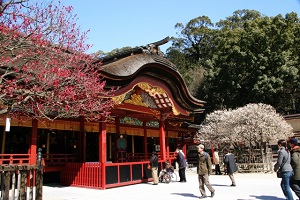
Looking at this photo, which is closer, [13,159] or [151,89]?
[13,159]

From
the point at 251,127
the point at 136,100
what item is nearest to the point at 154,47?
the point at 136,100

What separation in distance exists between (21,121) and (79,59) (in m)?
4.53

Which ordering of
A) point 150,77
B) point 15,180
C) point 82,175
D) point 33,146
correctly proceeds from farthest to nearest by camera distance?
point 150,77 < point 82,175 < point 33,146 < point 15,180

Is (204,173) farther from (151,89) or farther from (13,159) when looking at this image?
(13,159)

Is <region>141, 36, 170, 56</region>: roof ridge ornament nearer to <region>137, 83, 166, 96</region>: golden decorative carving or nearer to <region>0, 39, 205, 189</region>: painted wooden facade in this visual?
<region>0, 39, 205, 189</region>: painted wooden facade

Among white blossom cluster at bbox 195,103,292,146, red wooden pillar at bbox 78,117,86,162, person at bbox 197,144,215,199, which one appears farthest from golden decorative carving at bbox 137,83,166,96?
white blossom cluster at bbox 195,103,292,146

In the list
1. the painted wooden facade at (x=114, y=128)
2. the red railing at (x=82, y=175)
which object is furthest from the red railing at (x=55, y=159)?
the red railing at (x=82, y=175)

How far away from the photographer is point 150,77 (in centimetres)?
1495

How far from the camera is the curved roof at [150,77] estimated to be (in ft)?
42.2

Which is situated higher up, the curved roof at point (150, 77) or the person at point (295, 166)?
the curved roof at point (150, 77)

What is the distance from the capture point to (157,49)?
1748 cm

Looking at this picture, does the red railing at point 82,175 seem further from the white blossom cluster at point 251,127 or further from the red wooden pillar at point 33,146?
the white blossom cluster at point 251,127

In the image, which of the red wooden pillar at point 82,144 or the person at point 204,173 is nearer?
the person at point 204,173

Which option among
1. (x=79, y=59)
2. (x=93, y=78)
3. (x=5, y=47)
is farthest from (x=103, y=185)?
(x=5, y=47)
